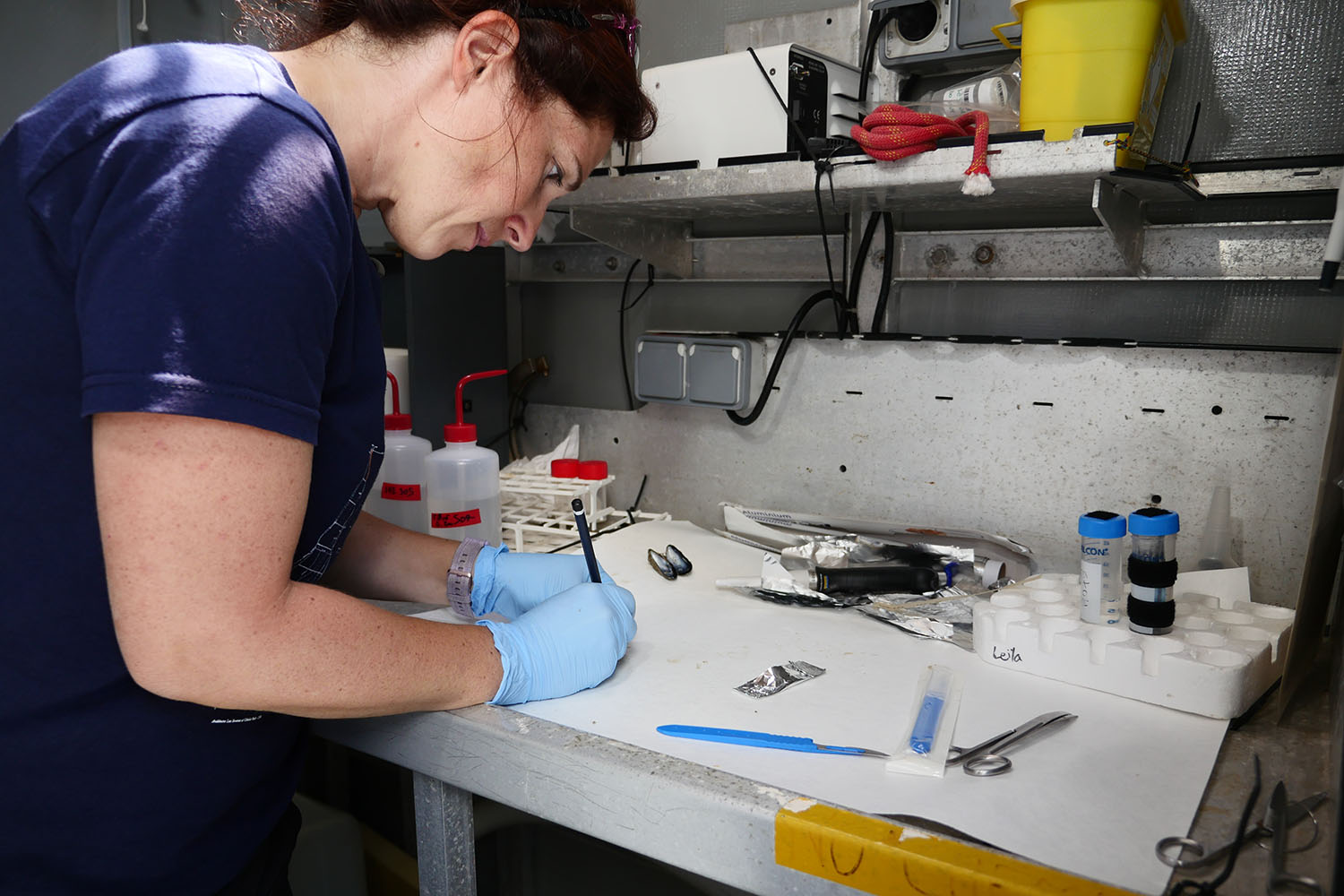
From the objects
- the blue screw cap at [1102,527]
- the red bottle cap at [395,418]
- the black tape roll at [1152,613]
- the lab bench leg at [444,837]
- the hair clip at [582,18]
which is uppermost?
the hair clip at [582,18]

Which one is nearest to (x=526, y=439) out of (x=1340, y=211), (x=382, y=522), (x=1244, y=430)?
(x=382, y=522)

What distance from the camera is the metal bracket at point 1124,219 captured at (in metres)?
1.11

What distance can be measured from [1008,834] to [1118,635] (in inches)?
14.2

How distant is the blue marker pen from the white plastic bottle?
3.00 ft

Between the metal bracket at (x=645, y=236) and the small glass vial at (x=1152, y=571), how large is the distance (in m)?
0.96

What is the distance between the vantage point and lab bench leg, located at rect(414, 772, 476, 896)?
0.95 meters

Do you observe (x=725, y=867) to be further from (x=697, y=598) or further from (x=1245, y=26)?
Result: (x=1245, y=26)

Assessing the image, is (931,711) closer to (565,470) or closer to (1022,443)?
(1022,443)

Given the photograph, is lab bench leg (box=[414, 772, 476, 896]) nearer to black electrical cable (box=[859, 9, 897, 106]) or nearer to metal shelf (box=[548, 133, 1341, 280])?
metal shelf (box=[548, 133, 1341, 280])

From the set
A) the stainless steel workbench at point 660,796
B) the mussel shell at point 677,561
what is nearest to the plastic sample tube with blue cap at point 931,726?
the stainless steel workbench at point 660,796

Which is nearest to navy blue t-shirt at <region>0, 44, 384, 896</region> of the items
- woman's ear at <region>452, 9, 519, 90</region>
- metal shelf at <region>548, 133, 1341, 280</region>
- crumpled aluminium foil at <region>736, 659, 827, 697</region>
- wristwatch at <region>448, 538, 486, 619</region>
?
woman's ear at <region>452, 9, 519, 90</region>

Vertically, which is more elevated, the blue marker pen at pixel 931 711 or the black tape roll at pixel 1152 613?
the black tape roll at pixel 1152 613

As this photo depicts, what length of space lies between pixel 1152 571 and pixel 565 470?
3.36ft

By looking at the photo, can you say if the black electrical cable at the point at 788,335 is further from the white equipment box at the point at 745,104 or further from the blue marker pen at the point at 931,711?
the blue marker pen at the point at 931,711
